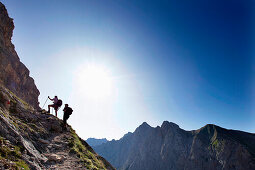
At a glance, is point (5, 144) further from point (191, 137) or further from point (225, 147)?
point (191, 137)

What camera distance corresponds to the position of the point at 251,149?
121062mm

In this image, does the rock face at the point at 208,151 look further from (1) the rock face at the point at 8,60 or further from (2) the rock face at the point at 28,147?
(1) the rock face at the point at 8,60

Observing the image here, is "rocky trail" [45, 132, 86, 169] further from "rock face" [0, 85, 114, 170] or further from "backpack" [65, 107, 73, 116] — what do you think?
"backpack" [65, 107, 73, 116]

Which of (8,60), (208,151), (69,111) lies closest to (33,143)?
(69,111)

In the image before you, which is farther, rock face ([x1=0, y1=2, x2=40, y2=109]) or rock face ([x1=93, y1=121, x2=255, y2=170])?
rock face ([x1=93, y1=121, x2=255, y2=170])

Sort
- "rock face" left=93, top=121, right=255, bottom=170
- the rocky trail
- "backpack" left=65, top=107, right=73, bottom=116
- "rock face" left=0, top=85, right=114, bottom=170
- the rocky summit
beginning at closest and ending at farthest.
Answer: "rock face" left=0, top=85, right=114, bottom=170
the rocky summit
the rocky trail
"backpack" left=65, top=107, right=73, bottom=116
"rock face" left=93, top=121, right=255, bottom=170

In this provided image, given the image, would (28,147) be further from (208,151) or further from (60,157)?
(208,151)

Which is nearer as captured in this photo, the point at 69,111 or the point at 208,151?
the point at 69,111

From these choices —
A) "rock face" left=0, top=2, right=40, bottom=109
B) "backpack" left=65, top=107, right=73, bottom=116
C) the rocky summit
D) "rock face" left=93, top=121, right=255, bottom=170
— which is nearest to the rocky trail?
the rocky summit

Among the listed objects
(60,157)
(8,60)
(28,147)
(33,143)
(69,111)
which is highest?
(8,60)

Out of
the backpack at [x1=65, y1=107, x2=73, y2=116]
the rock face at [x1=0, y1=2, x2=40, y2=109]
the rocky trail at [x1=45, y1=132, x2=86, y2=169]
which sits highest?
the rock face at [x1=0, y1=2, x2=40, y2=109]

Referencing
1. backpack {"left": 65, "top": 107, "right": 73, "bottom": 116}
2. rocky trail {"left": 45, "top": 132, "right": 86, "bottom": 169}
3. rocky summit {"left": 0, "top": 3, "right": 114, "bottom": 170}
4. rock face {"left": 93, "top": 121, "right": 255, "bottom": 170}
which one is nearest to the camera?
rocky summit {"left": 0, "top": 3, "right": 114, "bottom": 170}

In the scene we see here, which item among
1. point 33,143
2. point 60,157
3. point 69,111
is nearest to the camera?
point 33,143

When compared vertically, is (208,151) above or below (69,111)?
above
